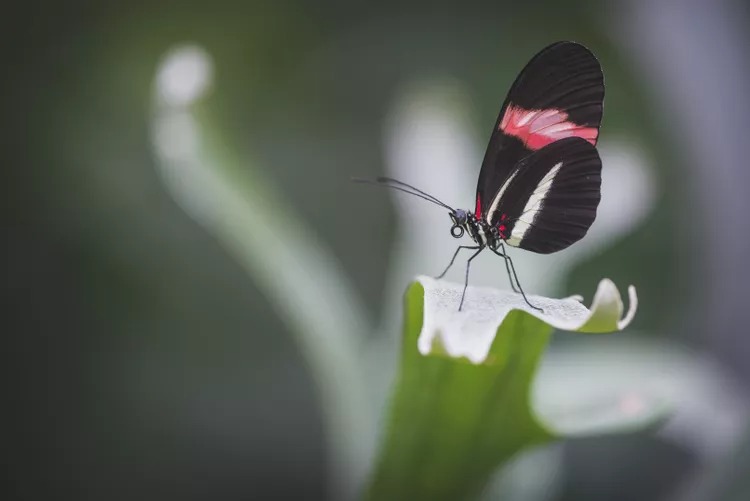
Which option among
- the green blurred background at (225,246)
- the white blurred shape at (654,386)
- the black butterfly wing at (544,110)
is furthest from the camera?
the green blurred background at (225,246)

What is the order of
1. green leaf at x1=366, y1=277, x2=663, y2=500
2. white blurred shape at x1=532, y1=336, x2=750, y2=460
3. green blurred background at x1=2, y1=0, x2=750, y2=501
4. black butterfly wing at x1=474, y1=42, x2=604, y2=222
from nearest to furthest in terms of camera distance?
green leaf at x1=366, y1=277, x2=663, y2=500
black butterfly wing at x1=474, y1=42, x2=604, y2=222
white blurred shape at x1=532, y1=336, x2=750, y2=460
green blurred background at x1=2, y1=0, x2=750, y2=501

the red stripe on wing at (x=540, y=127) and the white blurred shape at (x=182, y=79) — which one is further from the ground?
the white blurred shape at (x=182, y=79)

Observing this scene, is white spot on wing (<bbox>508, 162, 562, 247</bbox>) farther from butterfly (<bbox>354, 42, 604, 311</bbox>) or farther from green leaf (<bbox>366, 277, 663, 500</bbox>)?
green leaf (<bbox>366, 277, 663, 500</bbox>)

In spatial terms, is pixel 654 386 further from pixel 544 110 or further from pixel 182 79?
pixel 182 79

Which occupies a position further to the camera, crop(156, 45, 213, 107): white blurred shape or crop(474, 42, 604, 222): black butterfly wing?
crop(156, 45, 213, 107): white blurred shape

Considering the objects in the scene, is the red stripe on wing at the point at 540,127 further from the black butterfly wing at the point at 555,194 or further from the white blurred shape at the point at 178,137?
the white blurred shape at the point at 178,137

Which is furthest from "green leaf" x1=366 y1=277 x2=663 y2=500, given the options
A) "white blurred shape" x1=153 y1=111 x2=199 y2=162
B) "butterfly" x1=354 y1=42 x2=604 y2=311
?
"white blurred shape" x1=153 y1=111 x2=199 y2=162

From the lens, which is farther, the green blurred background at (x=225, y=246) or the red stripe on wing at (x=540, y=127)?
the green blurred background at (x=225, y=246)

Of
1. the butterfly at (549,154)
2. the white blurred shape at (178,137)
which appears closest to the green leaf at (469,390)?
the butterfly at (549,154)
